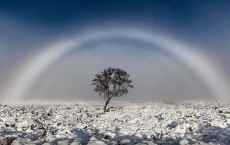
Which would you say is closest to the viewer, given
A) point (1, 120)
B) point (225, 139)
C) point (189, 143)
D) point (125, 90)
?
point (189, 143)

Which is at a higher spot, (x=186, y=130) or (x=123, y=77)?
(x=123, y=77)

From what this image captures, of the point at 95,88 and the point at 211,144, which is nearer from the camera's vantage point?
the point at 211,144

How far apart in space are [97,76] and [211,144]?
182 ft

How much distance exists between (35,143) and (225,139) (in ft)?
25.0

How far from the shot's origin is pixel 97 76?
225 feet

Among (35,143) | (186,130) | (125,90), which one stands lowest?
(35,143)

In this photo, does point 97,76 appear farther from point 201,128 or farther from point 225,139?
point 225,139

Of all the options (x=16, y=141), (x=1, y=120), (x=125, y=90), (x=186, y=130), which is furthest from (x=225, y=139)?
(x=125, y=90)

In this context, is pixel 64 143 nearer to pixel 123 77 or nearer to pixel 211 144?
pixel 211 144

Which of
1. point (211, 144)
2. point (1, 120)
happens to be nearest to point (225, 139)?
point (211, 144)

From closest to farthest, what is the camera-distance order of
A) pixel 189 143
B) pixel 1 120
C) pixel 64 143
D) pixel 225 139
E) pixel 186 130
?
pixel 64 143 < pixel 189 143 < pixel 225 139 < pixel 186 130 < pixel 1 120

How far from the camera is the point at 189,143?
550 inches

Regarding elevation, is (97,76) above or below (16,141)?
above

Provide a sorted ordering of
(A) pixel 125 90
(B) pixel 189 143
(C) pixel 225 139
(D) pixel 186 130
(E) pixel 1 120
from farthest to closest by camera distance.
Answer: (A) pixel 125 90 → (E) pixel 1 120 → (D) pixel 186 130 → (C) pixel 225 139 → (B) pixel 189 143
